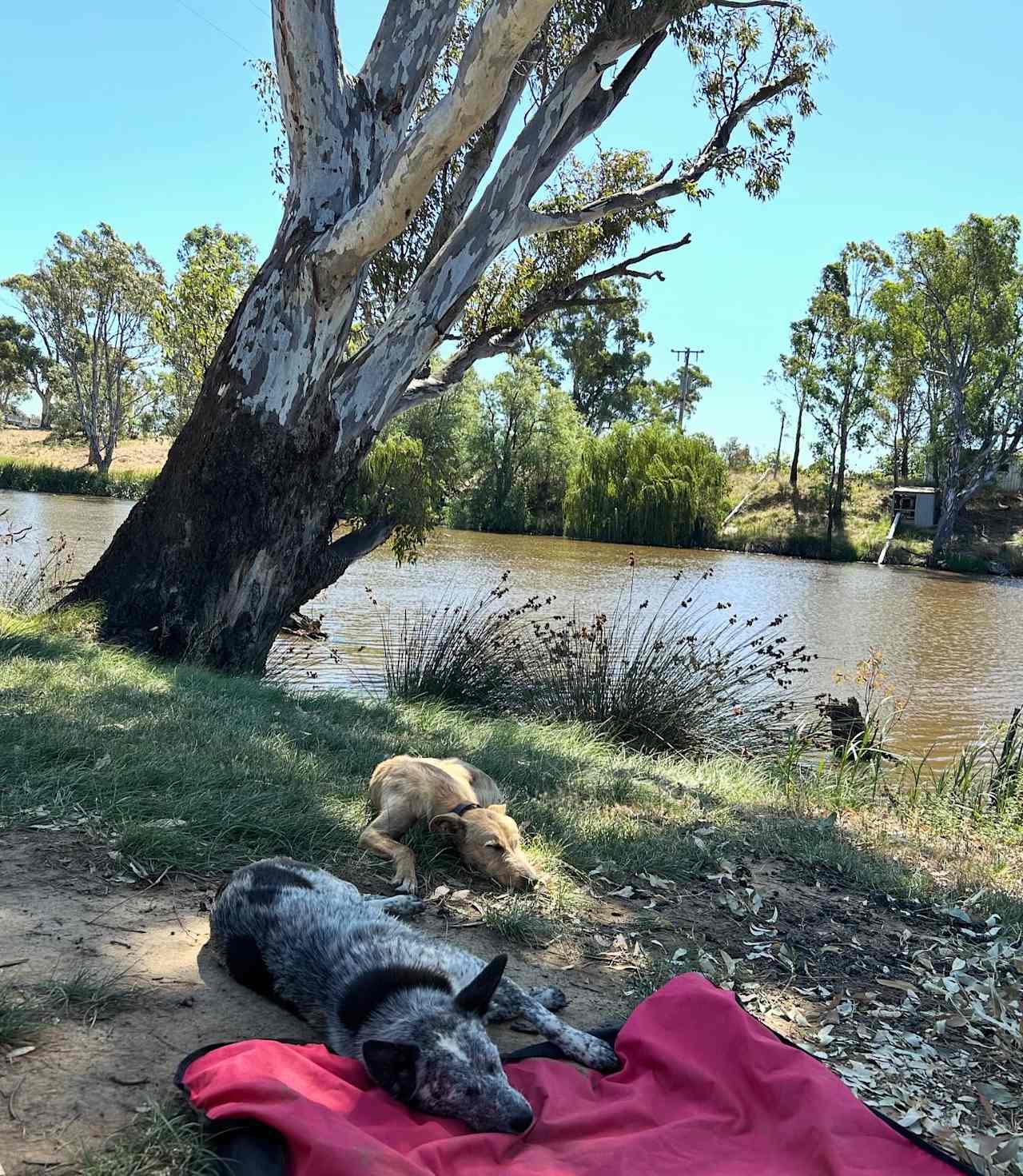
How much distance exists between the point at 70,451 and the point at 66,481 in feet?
44.8

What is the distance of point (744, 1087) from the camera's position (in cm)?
270

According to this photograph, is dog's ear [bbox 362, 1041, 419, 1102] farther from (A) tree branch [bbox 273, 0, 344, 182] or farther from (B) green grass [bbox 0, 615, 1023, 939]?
(A) tree branch [bbox 273, 0, 344, 182]

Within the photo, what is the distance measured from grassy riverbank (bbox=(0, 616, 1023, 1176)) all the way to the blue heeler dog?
19cm

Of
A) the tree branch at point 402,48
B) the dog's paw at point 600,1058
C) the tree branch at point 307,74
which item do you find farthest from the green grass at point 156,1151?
the tree branch at point 402,48

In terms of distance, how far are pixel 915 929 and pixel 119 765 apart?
3.69 m

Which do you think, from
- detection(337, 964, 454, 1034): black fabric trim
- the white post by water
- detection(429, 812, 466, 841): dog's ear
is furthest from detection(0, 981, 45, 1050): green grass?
the white post by water

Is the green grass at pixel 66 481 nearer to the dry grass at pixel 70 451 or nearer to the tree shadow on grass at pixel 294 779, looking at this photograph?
the dry grass at pixel 70 451

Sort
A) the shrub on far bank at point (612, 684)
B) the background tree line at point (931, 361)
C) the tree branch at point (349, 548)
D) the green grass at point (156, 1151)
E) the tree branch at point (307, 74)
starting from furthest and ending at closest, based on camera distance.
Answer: the background tree line at point (931, 361), the tree branch at point (349, 548), the shrub on far bank at point (612, 684), the tree branch at point (307, 74), the green grass at point (156, 1151)

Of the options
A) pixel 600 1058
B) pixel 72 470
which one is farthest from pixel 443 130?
pixel 72 470

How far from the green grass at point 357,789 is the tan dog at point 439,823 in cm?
10

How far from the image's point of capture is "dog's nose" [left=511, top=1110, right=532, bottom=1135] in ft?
7.85

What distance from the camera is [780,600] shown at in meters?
22.2

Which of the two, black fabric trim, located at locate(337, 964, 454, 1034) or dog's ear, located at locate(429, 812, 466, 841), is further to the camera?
dog's ear, located at locate(429, 812, 466, 841)

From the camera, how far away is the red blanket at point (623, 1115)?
2.18m
